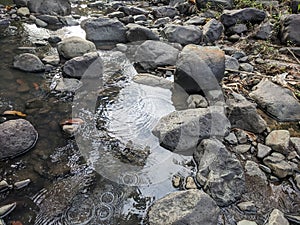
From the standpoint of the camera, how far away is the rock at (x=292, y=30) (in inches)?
217

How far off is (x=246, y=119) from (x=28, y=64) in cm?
310

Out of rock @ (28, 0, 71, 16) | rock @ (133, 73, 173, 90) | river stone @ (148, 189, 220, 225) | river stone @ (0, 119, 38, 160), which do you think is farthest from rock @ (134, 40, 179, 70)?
rock @ (28, 0, 71, 16)

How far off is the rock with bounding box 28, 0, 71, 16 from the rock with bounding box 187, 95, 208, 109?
15.4 ft

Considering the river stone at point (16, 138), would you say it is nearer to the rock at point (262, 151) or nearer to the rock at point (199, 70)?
the rock at point (199, 70)

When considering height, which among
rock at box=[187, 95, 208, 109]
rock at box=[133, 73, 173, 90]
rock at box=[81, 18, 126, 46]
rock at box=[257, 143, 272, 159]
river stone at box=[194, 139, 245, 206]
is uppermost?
river stone at box=[194, 139, 245, 206]

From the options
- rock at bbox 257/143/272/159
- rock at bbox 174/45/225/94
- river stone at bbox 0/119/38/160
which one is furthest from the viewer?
rock at bbox 174/45/225/94

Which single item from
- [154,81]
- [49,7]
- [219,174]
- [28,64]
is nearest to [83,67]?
[28,64]

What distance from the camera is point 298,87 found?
434 centimetres

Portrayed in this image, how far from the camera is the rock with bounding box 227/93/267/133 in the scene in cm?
343

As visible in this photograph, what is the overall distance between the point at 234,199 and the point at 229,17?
4741 mm

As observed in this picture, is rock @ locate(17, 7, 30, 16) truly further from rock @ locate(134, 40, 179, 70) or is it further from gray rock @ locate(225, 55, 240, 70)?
gray rock @ locate(225, 55, 240, 70)

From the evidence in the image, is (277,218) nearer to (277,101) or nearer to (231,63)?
(277,101)

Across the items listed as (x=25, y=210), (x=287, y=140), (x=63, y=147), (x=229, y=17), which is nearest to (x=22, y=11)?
(x=229, y=17)

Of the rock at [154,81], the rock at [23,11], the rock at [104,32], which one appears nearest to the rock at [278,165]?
the rock at [154,81]
